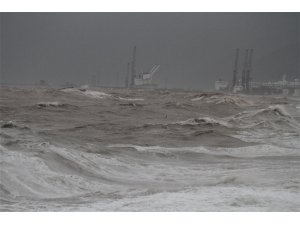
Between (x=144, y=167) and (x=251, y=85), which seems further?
(x=251, y=85)

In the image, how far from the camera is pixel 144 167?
9094 mm

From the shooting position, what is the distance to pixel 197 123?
16.2m

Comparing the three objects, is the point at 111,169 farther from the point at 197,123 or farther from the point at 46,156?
the point at 197,123

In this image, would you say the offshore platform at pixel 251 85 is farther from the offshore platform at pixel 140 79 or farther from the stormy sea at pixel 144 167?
the stormy sea at pixel 144 167

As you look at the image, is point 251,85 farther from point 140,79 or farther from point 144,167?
point 144,167

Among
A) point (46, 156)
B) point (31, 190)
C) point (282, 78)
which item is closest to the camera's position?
point (31, 190)

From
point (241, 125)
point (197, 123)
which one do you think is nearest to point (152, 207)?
point (197, 123)

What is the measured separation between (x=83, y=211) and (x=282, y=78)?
97.0 metres

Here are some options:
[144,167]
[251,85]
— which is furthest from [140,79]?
[144,167]

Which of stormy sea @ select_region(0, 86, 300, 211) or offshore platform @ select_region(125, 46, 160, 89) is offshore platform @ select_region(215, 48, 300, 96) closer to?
offshore platform @ select_region(125, 46, 160, 89)

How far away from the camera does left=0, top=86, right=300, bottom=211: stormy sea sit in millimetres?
6285

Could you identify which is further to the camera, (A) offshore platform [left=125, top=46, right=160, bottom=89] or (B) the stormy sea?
(A) offshore platform [left=125, top=46, right=160, bottom=89]

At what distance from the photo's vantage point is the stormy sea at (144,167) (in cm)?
629

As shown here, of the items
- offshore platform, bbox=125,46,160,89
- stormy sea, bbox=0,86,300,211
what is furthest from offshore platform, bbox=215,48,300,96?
stormy sea, bbox=0,86,300,211
